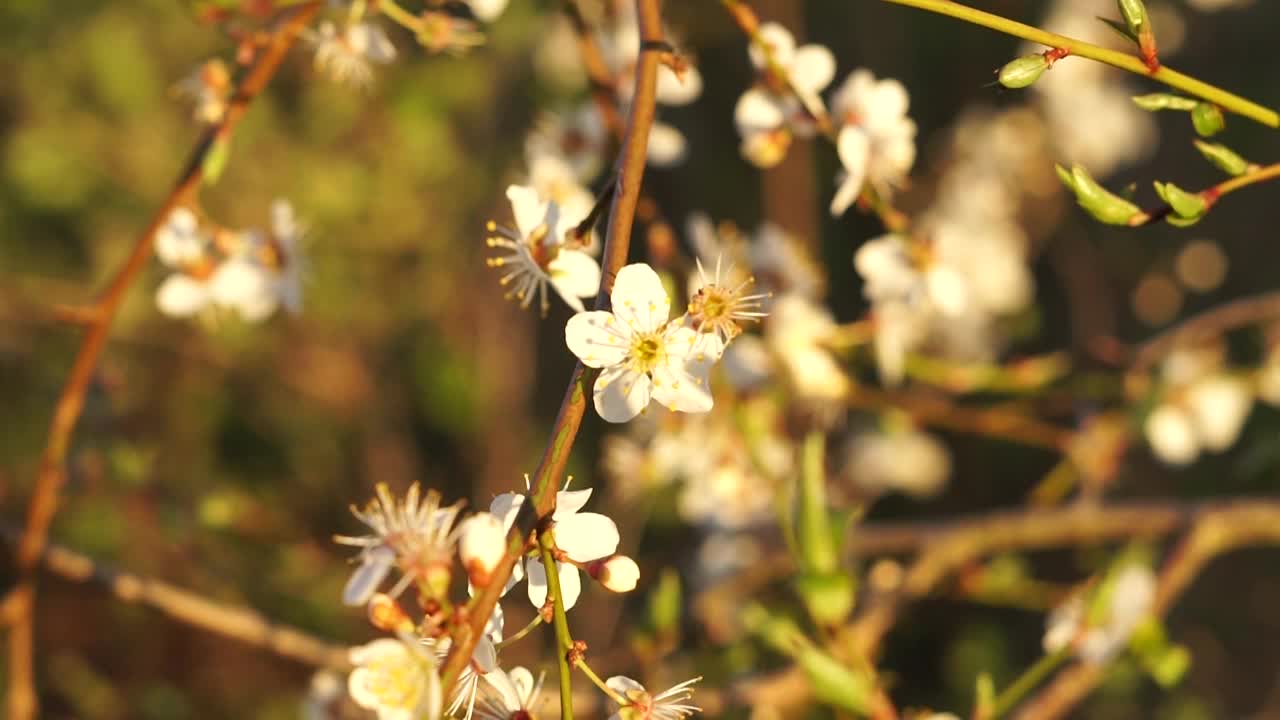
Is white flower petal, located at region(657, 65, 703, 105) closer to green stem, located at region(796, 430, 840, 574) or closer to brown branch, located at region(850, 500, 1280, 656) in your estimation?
green stem, located at region(796, 430, 840, 574)

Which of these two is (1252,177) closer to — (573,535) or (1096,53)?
(1096,53)

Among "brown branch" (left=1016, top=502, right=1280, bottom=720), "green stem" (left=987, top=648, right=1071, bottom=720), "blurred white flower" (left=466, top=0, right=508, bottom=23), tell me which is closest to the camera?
"green stem" (left=987, top=648, right=1071, bottom=720)

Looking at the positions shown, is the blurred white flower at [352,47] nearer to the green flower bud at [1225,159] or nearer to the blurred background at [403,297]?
the green flower bud at [1225,159]

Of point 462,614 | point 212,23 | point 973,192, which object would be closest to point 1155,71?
point 462,614

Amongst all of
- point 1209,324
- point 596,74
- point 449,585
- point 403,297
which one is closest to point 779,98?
point 596,74

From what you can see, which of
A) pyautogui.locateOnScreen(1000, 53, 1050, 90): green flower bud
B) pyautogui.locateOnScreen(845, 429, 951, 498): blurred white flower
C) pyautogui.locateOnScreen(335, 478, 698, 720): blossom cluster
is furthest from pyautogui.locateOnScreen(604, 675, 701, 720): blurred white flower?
pyautogui.locateOnScreen(845, 429, 951, 498): blurred white flower
